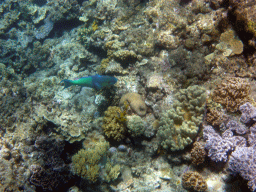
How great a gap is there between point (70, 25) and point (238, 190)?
38.8 ft

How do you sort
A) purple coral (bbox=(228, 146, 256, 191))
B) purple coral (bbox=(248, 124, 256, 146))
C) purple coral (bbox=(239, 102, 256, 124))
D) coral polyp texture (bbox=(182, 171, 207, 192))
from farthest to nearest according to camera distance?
purple coral (bbox=(239, 102, 256, 124)) < coral polyp texture (bbox=(182, 171, 207, 192)) < purple coral (bbox=(248, 124, 256, 146)) < purple coral (bbox=(228, 146, 256, 191))

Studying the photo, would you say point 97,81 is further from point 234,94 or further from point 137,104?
point 234,94

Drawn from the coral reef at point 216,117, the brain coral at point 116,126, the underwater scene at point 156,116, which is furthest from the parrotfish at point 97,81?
the coral reef at point 216,117

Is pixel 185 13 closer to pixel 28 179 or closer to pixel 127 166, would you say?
pixel 127 166

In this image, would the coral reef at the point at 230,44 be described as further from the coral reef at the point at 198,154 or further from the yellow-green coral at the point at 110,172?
the yellow-green coral at the point at 110,172

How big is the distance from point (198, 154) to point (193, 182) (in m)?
0.58

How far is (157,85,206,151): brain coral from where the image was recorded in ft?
12.3

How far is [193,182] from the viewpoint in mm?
3355

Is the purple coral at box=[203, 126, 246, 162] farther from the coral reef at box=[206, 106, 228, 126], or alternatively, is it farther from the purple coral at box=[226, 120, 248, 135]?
the coral reef at box=[206, 106, 228, 126]

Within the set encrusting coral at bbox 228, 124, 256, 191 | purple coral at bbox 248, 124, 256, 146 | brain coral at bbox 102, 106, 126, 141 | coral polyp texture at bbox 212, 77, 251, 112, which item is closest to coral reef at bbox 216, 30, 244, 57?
coral polyp texture at bbox 212, 77, 251, 112

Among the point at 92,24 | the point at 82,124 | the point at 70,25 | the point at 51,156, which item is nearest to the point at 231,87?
the point at 82,124

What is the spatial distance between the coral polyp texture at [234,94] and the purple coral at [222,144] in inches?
28.8

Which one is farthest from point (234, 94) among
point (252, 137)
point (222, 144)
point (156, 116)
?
point (156, 116)

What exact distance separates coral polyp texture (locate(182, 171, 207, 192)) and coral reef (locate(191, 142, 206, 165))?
251 mm
